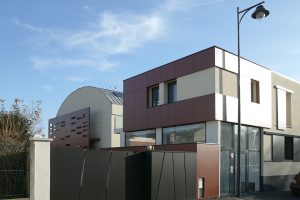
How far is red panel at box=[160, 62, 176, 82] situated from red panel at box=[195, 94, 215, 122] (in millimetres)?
2839

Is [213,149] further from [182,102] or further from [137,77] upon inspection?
[137,77]

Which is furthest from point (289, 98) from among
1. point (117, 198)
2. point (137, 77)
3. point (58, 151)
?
point (58, 151)

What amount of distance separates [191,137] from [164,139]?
2.66 m

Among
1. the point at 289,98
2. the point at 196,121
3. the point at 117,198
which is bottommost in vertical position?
the point at 117,198

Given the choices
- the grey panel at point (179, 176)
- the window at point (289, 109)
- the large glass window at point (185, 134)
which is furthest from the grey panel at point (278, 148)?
the grey panel at point (179, 176)

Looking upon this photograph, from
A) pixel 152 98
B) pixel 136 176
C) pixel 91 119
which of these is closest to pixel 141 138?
pixel 152 98

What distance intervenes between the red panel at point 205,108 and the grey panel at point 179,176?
401 cm

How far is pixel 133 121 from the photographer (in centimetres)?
2817

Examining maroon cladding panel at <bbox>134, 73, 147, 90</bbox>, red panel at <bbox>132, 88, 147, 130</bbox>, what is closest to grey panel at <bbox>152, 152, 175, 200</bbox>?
red panel at <bbox>132, 88, 147, 130</bbox>

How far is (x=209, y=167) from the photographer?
20594mm

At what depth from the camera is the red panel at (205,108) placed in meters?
21.8

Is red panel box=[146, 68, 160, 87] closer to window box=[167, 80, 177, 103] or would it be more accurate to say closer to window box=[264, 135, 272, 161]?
window box=[167, 80, 177, 103]

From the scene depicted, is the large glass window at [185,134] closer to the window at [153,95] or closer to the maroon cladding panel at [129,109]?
the window at [153,95]

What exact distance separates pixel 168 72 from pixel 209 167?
7.14 metres
